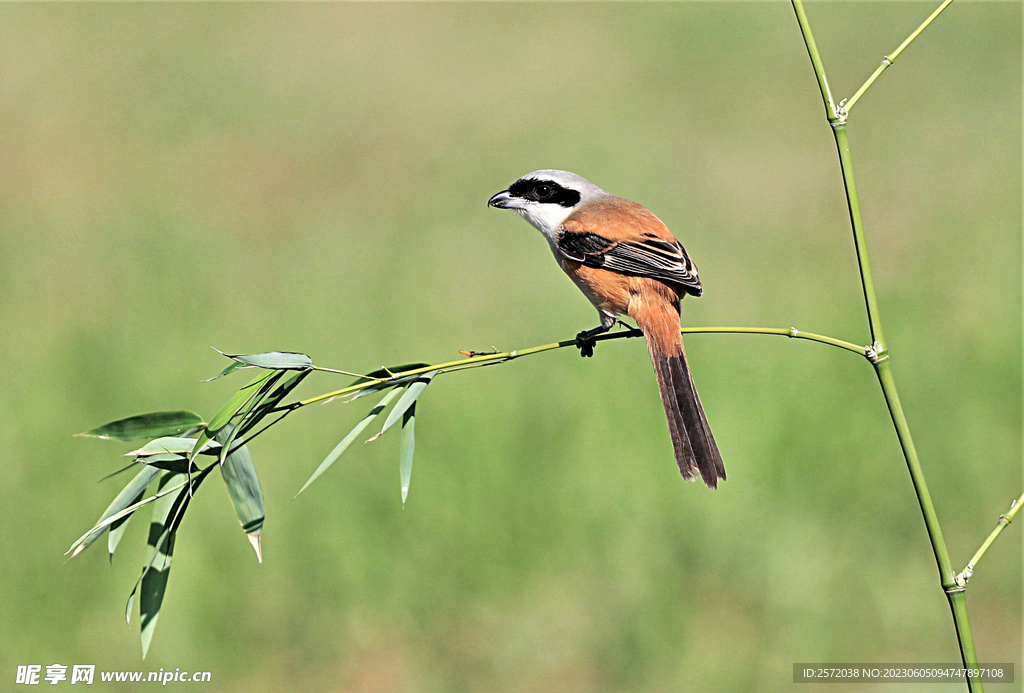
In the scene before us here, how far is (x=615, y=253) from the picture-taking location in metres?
2.45

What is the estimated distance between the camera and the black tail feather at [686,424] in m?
1.91

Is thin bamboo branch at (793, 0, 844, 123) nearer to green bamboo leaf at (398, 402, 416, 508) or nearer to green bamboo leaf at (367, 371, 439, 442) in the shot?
green bamboo leaf at (367, 371, 439, 442)

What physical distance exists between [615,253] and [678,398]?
48cm

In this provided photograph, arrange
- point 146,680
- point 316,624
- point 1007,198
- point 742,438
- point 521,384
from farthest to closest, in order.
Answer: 1. point 1007,198
2. point 521,384
3. point 742,438
4. point 316,624
5. point 146,680

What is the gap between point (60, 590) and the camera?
14.2ft

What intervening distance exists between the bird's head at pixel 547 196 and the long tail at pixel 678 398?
14.3 inches

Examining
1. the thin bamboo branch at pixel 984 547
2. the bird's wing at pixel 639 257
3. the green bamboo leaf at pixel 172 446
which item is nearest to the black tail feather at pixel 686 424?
the bird's wing at pixel 639 257

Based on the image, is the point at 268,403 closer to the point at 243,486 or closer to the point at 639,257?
the point at 243,486

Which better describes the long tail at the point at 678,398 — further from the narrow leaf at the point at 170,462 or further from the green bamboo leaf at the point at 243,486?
the narrow leaf at the point at 170,462

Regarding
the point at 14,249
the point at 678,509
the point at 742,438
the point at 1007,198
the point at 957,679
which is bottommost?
the point at 957,679

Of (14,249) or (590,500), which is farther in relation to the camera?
(14,249)

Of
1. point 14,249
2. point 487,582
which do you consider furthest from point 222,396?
point 14,249

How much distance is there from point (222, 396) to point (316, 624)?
2.01 metres

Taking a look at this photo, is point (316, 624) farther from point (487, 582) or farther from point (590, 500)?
point (590, 500)
